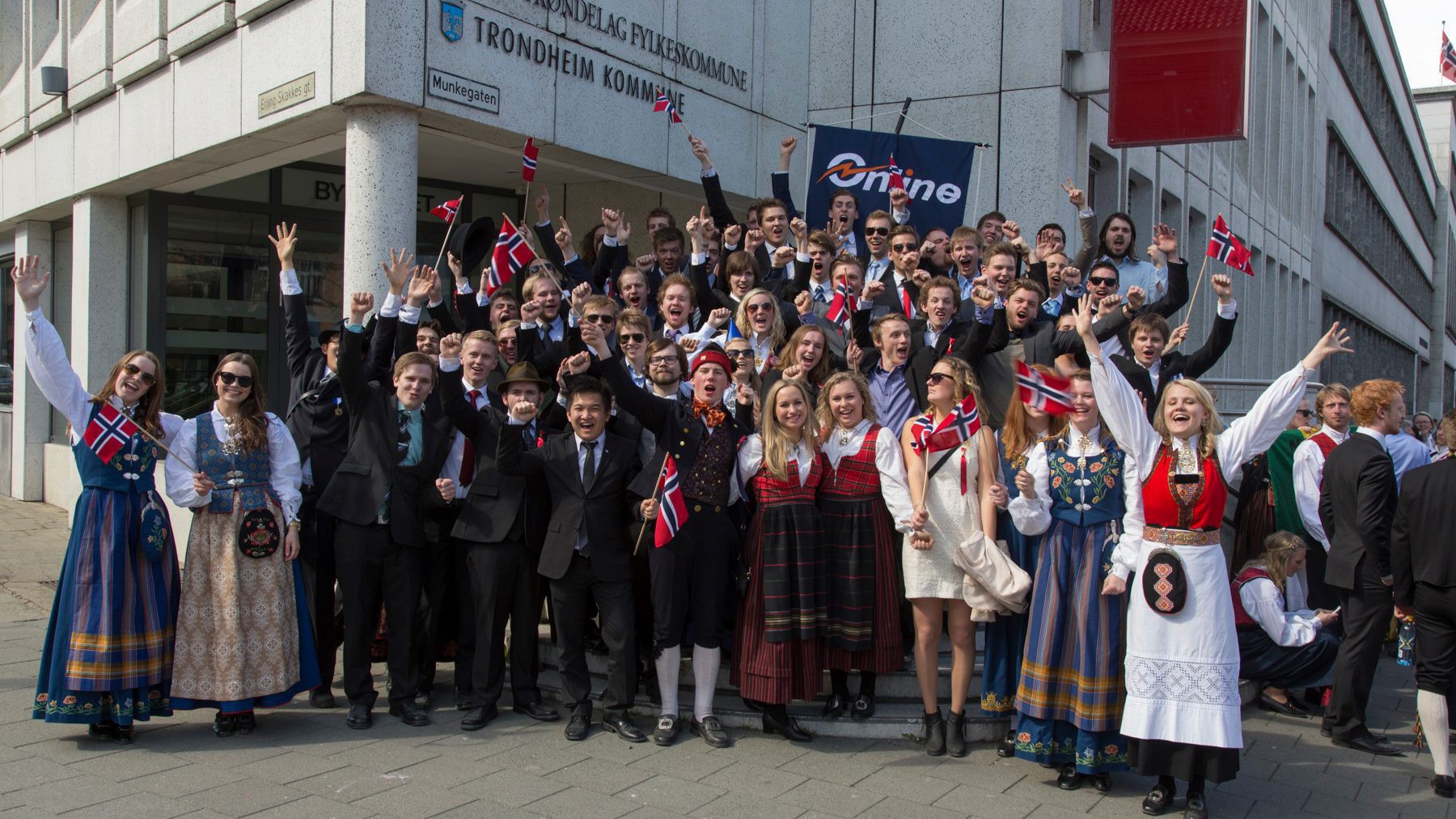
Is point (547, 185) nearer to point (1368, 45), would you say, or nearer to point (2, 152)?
point (2, 152)

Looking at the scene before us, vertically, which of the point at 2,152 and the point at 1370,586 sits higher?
the point at 2,152

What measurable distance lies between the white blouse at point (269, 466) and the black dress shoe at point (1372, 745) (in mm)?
5635

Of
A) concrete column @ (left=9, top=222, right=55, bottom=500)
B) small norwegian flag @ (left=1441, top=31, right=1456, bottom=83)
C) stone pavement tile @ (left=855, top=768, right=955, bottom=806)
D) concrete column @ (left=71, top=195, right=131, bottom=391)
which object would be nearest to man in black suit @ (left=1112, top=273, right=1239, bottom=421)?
stone pavement tile @ (left=855, top=768, right=955, bottom=806)

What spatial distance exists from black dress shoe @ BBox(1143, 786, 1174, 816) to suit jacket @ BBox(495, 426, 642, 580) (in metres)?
2.60

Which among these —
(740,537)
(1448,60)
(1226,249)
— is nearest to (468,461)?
(740,537)

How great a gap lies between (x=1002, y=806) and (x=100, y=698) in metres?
4.22

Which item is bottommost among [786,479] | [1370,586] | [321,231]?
[1370,586]

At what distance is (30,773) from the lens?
499 cm

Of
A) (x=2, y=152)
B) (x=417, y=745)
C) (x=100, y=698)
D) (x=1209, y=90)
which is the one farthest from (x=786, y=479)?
(x=2, y=152)

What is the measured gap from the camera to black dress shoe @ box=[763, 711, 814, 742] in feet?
18.4

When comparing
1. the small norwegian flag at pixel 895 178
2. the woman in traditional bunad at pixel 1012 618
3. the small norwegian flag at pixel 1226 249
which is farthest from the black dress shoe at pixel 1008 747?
the small norwegian flag at pixel 895 178

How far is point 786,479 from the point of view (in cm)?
554

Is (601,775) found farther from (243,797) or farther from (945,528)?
(945,528)

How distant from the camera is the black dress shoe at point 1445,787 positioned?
520 centimetres
